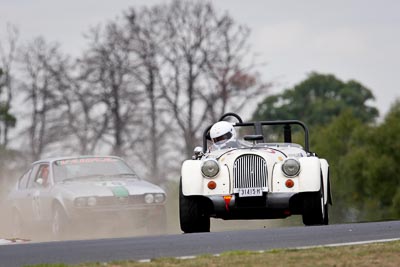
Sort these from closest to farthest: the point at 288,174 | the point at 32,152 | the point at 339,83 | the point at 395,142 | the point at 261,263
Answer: the point at 261,263, the point at 288,174, the point at 32,152, the point at 395,142, the point at 339,83

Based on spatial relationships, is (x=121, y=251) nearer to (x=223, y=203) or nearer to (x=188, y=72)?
(x=223, y=203)

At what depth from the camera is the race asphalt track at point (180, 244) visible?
1143 cm

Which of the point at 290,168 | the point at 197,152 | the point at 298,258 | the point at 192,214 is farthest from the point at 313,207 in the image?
the point at 298,258

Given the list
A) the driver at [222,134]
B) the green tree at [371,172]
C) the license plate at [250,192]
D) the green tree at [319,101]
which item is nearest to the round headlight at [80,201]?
the driver at [222,134]

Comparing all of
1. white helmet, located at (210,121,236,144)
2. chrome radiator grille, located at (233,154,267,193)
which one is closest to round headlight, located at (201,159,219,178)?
chrome radiator grille, located at (233,154,267,193)

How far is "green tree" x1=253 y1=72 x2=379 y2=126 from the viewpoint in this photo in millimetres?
95750

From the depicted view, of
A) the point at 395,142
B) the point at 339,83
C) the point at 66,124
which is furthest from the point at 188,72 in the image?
the point at 339,83

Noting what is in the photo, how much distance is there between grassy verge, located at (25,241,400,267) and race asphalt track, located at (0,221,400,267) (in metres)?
0.50

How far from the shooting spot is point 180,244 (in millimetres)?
12562

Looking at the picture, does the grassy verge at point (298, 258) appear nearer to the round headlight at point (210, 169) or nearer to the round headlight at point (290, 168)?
the round headlight at point (290, 168)

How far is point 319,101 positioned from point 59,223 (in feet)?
259

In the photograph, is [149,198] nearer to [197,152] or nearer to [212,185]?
[197,152]

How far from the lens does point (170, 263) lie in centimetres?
1060

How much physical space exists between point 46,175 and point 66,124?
83.1 feet
